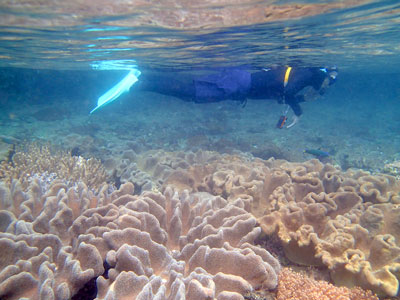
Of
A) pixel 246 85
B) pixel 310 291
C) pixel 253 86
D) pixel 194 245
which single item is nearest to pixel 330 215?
pixel 310 291

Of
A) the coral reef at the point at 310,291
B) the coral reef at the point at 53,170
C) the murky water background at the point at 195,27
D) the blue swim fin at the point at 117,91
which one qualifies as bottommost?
the coral reef at the point at 53,170

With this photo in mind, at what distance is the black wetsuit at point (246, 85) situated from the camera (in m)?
9.00

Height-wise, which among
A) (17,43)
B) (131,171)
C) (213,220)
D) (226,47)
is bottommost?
(131,171)

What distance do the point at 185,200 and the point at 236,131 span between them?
54.2 ft

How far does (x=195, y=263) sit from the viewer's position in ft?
9.69

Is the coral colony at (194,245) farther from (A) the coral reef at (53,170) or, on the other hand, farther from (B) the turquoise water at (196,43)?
(B) the turquoise water at (196,43)

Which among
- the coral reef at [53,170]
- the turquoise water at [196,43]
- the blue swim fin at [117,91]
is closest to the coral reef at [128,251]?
the coral reef at [53,170]

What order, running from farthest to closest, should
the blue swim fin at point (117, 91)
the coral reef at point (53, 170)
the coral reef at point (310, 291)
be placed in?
the blue swim fin at point (117, 91)
the coral reef at point (53, 170)
the coral reef at point (310, 291)

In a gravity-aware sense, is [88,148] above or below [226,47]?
below

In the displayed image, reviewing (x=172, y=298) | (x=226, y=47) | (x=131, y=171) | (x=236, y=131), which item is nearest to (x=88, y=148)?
(x=131, y=171)

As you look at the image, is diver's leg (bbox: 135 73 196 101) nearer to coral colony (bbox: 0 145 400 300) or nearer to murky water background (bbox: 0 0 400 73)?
murky water background (bbox: 0 0 400 73)

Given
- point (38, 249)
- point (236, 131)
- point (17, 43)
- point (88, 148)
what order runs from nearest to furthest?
point (38, 249)
point (88, 148)
point (17, 43)
point (236, 131)

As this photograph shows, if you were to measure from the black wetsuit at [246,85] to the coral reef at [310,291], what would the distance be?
6863 millimetres

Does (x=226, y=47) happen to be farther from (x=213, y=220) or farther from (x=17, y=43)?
(x=213, y=220)
